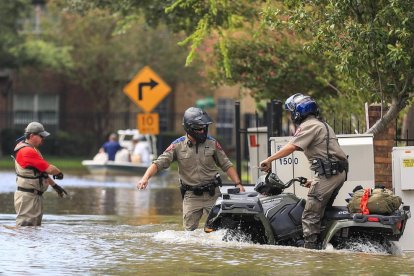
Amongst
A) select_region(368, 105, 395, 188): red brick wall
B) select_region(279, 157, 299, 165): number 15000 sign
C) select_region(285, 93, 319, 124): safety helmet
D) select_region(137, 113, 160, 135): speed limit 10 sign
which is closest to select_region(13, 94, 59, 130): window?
select_region(137, 113, 160, 135): speed limit 10 sign

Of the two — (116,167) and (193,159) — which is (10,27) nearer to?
(116,167)

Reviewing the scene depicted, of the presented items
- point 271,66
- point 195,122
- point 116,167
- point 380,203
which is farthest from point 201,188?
point 116,167

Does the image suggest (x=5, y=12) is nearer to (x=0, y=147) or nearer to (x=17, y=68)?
(x=17, y=68)

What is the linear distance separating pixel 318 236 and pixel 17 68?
38728mm

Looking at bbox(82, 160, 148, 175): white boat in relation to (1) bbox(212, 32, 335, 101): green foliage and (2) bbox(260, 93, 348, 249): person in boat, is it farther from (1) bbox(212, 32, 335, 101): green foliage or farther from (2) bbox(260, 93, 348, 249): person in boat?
(2) bbox(260, 93, 348, 249): person in boat

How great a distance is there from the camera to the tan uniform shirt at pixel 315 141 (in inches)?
480

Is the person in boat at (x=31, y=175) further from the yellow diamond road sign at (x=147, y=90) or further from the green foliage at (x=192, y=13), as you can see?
the yellow diamond road sign at (x=147, y=90)

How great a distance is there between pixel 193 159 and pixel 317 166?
188cm

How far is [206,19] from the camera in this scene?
729 inches

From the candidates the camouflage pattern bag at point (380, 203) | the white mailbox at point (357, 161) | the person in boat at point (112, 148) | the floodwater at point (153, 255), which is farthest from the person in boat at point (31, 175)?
the person in boat at point (112, 148)

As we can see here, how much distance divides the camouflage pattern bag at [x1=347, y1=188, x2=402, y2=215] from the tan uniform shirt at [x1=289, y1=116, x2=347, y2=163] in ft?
1.64

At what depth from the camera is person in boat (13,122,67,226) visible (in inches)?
593

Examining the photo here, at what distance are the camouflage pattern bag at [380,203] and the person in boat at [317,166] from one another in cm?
31

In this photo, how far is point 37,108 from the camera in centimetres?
5647
